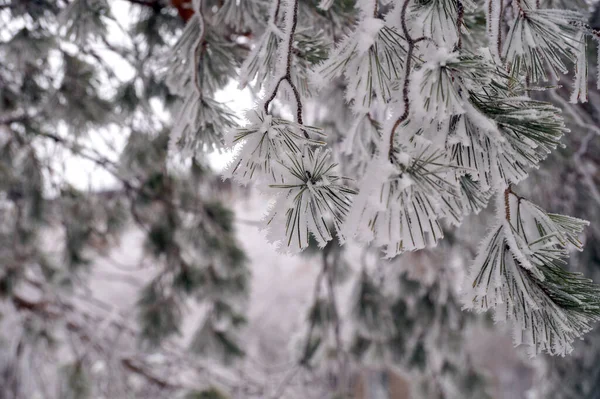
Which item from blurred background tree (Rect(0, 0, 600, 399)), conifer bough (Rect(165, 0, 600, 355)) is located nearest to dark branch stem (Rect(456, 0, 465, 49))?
conifer bough (Rect(165, 0, 600, 355))

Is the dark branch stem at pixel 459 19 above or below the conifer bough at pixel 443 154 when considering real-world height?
above

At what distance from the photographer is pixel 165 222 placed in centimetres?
185

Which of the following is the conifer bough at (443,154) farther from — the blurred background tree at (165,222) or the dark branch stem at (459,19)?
the blurred background tree at (165,222)

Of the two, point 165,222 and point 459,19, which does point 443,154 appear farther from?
point 165,222

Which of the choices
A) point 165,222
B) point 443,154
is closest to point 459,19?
point 443,154

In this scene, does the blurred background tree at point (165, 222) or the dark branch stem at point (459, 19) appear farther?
the blurred background tree at point (165, 222)

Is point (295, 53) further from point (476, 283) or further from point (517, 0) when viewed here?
point (476, 283)

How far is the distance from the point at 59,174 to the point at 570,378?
2.47 meters

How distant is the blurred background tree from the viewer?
1219mm

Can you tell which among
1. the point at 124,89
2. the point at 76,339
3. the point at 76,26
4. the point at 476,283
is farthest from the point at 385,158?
the point at 76,339

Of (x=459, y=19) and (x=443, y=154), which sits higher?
(x=459, y=19)

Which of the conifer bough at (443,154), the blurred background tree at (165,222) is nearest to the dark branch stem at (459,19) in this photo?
the conifer bough at (443,154)

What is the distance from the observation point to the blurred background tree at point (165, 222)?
4.00ft

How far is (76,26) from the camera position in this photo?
0.93 meters
